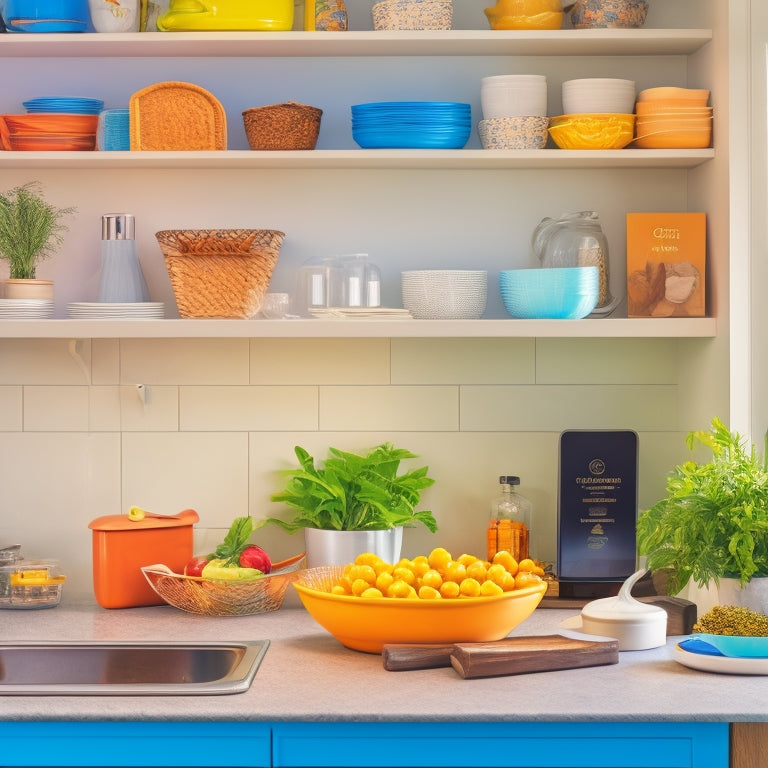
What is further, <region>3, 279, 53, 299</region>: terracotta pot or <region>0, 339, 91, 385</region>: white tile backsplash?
<region>0, 339, 91, 385</region>: white tile backsplash

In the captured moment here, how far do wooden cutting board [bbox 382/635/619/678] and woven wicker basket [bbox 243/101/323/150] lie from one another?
3.67 ft

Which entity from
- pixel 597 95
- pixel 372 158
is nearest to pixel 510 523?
pixel 372 158

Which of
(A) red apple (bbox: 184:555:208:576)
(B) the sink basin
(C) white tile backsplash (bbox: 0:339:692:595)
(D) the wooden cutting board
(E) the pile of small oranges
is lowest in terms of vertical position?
(B) the sink basin

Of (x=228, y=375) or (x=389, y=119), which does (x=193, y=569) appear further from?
(x=389, y=119)

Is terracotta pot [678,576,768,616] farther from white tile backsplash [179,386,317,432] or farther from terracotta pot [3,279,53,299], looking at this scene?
terracotta pot [3,279,53,299]

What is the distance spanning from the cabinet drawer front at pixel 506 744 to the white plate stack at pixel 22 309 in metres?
1.16

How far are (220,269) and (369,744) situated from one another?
43.5 inches

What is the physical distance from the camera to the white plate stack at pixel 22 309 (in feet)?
7.80

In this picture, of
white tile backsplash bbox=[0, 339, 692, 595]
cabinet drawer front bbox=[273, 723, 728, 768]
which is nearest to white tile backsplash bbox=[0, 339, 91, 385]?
white tile backsplash bbox=[0, 339, 692, 595]

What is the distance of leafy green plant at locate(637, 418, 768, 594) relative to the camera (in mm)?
2025

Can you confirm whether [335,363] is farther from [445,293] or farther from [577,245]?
[577,245]

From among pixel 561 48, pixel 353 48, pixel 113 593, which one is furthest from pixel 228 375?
pixel 561 48

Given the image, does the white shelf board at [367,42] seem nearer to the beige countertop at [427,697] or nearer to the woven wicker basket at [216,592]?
the woven wicker basket at [216,592]

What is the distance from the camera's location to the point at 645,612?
2043mm
